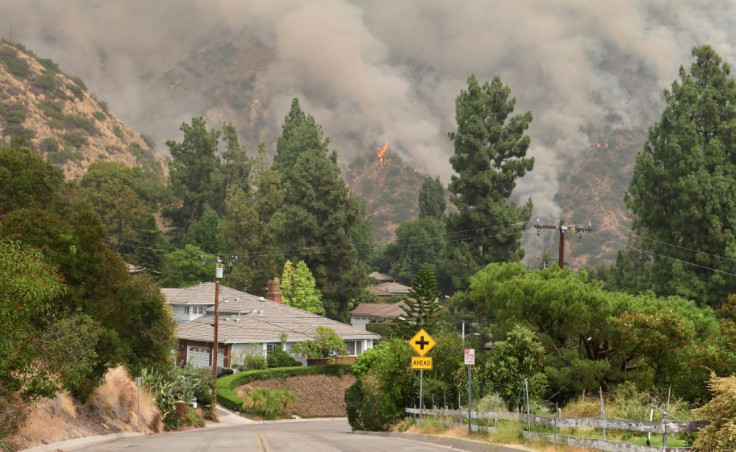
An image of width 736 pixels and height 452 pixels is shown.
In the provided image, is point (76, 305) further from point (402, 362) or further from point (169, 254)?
point (169, 254)

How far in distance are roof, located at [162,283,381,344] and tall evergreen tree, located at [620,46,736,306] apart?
31455mm

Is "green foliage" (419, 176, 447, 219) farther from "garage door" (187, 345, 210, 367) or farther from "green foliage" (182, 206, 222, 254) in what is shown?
"garage door" (187, 345, 210, 367)

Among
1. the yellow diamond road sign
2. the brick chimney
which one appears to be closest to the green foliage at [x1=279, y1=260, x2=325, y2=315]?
the brick chimney

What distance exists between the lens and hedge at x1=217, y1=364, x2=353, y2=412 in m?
→ 64.1

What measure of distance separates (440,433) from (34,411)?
13.9 meters

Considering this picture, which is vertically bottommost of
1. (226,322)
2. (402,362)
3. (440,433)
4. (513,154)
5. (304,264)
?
(440,433)

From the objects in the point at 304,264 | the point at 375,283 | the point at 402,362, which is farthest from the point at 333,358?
the point at 375,283

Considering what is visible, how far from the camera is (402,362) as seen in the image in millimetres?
Answer: 37906

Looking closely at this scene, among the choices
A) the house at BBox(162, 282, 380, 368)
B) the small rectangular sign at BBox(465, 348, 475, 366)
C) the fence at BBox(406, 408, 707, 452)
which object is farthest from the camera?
the house at BBox(162, 282, 380, 368)

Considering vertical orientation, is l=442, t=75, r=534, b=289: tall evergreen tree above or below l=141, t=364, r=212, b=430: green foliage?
above

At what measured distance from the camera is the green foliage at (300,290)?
4166 inches

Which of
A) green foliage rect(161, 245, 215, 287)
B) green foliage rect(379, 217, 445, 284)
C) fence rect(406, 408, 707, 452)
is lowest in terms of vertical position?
fence rect(406, 408, 707, 452)

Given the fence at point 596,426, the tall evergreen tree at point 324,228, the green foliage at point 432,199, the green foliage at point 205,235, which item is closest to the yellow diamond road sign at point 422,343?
the fence at point 596,426

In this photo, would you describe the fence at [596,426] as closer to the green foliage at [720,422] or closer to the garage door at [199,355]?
the green foliage at [720,422]
